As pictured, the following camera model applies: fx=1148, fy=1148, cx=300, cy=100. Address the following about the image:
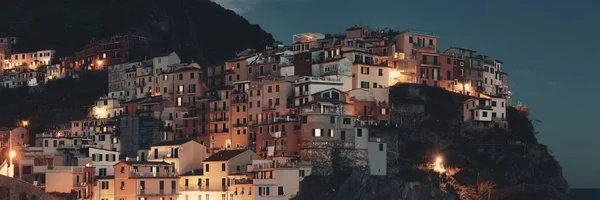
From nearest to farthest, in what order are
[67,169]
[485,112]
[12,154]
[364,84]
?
[67,169], [12,154], [364,84], [485,112]

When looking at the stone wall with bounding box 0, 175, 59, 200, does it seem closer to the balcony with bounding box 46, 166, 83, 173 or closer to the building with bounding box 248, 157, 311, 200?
the balcony with bounding box 46, 166, 83, 173

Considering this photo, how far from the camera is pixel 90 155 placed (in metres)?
88.2

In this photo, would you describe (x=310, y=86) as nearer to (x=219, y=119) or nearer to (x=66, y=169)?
(x=219, y=119)

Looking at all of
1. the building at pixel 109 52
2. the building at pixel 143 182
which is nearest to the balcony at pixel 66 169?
the building at pixel 143 182

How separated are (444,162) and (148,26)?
186ft

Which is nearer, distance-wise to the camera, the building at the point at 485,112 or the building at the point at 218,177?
the building at the point at 218,177

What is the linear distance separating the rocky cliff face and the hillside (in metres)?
41.6

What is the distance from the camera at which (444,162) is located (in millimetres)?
87875

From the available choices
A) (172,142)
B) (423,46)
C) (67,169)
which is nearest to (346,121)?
(172,142)

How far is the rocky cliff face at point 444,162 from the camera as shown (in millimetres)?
82562

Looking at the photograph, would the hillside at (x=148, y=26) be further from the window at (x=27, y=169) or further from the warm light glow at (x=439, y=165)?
the warm light glow at (x=439, y=165)

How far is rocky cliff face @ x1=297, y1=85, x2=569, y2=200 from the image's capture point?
82.6 metres

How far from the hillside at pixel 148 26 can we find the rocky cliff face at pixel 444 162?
4164cm

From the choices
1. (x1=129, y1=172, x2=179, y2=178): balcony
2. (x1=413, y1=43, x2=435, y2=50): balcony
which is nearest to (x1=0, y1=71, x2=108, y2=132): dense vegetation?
(x1=129, y1=172, x2=179, y2=178): balcony
